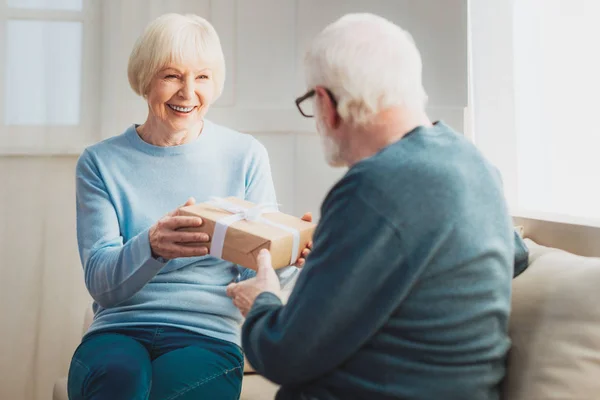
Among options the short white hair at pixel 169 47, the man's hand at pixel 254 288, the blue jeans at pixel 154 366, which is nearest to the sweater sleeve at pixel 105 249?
the blue jeans at pixel 154 366

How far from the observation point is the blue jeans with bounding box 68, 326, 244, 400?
155cm

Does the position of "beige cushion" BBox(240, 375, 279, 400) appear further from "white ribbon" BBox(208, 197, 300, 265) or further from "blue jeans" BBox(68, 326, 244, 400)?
"white ribbon" BBox(208, 197, 300, 265)

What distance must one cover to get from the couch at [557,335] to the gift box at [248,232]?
489mm

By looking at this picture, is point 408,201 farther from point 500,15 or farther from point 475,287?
point 500,15

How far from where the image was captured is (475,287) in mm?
1107

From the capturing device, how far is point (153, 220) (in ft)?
6.06

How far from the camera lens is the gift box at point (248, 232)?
1475 mm

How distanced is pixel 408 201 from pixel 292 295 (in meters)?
0.25

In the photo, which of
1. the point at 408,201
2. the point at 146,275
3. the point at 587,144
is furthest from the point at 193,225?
the point at 587,144

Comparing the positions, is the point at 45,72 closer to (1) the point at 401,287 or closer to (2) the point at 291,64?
(2) the point at 291,64

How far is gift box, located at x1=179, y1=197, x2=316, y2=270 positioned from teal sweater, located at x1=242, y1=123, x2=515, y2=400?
0.33 meters

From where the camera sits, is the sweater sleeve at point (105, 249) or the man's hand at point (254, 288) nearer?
the man's hand at point (254, 288)

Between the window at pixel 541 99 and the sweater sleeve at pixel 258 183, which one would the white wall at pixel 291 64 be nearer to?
the window at pixel 541 99

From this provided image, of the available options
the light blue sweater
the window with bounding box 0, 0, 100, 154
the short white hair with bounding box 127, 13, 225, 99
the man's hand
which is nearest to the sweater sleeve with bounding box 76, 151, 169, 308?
the light blue sweater
